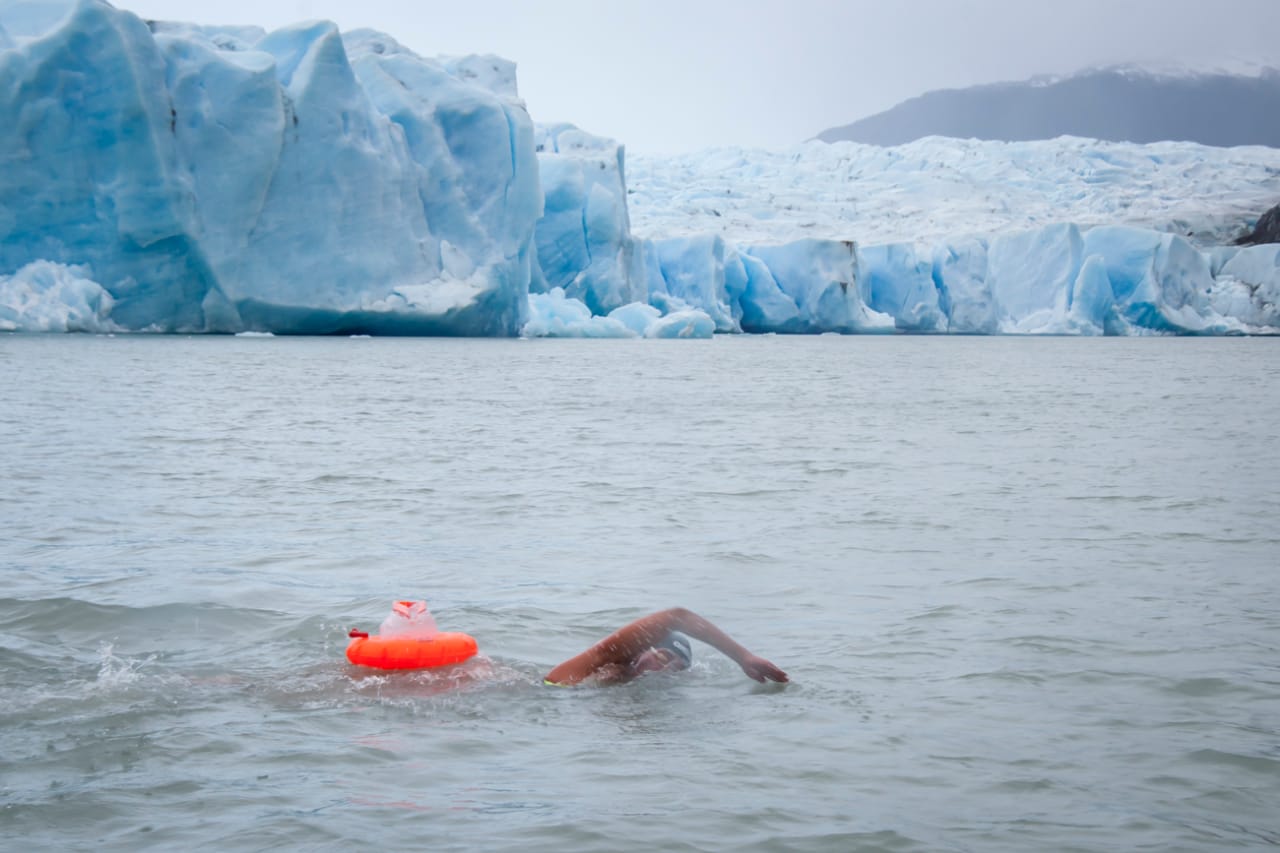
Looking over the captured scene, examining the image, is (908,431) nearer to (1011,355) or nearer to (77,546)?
(77,546)

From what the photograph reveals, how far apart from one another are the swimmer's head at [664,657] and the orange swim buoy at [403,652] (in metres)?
0.59

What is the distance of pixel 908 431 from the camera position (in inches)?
572

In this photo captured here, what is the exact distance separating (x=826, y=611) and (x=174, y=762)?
2.83 meters

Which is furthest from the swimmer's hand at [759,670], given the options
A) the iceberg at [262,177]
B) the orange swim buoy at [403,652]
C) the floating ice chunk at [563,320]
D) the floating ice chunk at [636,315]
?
the floating ice chunk at [636,315]

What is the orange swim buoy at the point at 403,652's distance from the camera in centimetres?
407

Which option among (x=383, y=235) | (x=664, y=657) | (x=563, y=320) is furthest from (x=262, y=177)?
(x=664, y=657)

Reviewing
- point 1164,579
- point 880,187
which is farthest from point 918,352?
point 1164,579

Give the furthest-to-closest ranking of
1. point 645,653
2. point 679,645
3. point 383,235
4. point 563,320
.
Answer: point 563,320 → point 383,235 → point 679,645 → point 645,653

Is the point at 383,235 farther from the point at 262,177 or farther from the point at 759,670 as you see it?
the point at 759,670

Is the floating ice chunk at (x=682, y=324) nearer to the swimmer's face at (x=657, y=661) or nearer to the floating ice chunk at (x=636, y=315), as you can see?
the floating ice chunk at (x=636, y=315)

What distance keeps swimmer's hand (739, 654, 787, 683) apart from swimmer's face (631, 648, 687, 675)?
32cm

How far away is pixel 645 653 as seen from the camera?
13.8 ft

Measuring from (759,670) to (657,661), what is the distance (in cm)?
39

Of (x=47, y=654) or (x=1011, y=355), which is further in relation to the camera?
(x=1011, y=355)
